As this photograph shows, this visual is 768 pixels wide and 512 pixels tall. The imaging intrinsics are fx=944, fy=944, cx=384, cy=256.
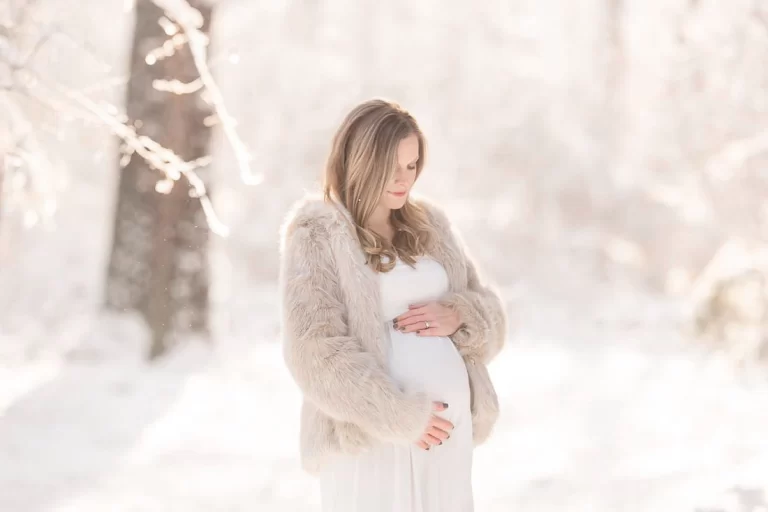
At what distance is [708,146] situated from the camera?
41.7 feet

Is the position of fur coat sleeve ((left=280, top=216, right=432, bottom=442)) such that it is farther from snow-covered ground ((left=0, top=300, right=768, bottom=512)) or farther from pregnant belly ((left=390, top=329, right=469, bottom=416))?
snow-covered ground ((left=0, top=300, right=768, bottom=512))

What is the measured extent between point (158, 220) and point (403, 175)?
3957mm

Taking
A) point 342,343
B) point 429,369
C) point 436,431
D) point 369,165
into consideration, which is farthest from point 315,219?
point 436,431

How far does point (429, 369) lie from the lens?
260 cm

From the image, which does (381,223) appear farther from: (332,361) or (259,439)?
(259,439)

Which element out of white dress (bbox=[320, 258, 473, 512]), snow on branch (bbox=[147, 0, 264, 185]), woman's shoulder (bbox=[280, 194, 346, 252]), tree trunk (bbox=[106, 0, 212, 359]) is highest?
tree trunk (bbox=[106, 0, 212, 359])

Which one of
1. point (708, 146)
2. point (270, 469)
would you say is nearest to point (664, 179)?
point (708, 146)

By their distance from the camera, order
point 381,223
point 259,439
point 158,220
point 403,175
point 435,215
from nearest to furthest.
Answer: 1. point 403,175
2. point 381,223
3. point 435,215
4. point 259,439
5. point 158,220

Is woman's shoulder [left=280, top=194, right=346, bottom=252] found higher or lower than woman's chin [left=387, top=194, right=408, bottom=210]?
lower

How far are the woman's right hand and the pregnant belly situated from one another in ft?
0.19

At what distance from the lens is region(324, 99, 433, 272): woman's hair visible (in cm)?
261

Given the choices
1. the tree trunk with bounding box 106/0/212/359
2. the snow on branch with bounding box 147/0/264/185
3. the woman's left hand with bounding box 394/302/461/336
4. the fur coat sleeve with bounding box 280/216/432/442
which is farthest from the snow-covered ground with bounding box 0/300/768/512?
the fur coat sleeve with bounding box 280/216/432/442

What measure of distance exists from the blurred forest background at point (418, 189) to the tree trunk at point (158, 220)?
16 mm

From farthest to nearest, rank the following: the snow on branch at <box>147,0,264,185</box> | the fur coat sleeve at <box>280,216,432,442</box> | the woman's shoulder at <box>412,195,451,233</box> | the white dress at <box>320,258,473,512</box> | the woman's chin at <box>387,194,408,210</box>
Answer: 1. the snow on branch at <box>147,0,264,185</box>
2. the woman's shoulder at <box>412,195,451,233</box>
3. the woman's chin at <box>387,194,408,210</box>
4. the white dress at <box>320,258,473,512</box>
5. the fur coat sleeve at <box>280,216,432,442</box>
